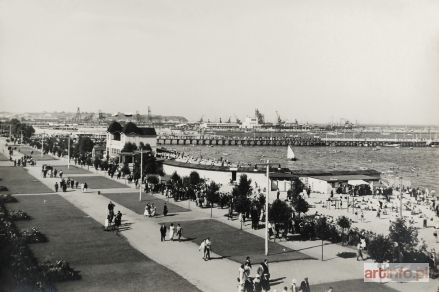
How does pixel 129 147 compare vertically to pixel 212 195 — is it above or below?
above

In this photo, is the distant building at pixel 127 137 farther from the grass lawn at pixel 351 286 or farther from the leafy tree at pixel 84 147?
the grass lawn at pixel 351 286

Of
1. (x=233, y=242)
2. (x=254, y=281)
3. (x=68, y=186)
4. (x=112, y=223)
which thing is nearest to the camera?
(x=254, y=281)

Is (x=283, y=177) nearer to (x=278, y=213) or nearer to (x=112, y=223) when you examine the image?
(x=278, y=213)

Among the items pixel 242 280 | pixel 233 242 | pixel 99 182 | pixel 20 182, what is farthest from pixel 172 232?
pixel 20 182

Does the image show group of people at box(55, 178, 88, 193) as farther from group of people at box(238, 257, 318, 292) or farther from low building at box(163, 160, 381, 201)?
group of people at box(238, 257, 318, 292)

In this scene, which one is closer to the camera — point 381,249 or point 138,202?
point 381,249

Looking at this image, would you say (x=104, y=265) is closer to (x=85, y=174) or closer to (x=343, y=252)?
(x=343, y=252)

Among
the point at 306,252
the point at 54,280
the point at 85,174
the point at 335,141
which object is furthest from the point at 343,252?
the point at 335,141
